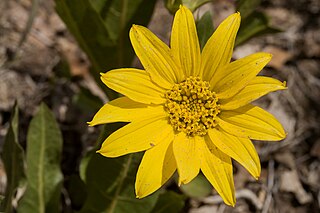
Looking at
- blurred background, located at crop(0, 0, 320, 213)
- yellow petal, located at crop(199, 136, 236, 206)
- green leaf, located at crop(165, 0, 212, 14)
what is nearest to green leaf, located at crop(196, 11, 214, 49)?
blurred background, located at crop(0, 0, 320, 213)

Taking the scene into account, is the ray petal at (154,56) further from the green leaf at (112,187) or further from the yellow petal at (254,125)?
the green leaf at (112,187)

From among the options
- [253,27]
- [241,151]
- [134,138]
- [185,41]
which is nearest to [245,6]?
[253,27]

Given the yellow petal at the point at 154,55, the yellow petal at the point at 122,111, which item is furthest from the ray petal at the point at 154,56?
the yellow petal at the point at 122,111

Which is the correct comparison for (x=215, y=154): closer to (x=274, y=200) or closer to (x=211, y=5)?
(x=274, y=200)

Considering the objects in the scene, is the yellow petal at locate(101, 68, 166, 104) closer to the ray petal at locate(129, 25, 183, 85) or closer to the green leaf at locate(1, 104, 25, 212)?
the ray petal at locate(129, 25, 183, 85)

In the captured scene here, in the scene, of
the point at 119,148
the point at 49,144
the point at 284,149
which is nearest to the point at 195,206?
the point at 284,149

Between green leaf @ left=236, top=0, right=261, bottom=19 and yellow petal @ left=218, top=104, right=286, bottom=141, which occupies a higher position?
green leaf @ left=236, top=0, right=261, bottom=19

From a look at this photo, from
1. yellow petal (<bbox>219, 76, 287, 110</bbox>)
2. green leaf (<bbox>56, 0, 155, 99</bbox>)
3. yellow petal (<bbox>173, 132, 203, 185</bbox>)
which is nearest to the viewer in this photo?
yellow petal (<bbox>173, 132, 203, 185</bbox>)

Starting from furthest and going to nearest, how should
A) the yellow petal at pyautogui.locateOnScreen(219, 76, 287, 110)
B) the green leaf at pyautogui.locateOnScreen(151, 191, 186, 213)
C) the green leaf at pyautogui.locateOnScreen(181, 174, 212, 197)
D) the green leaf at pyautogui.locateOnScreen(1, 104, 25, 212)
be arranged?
the green leaf at pyautogui.locateOnScreen(181, 174, 212, 197) → the green leaf at pyautogui.locateOnScreen(151, 191, 186, 213) → the green leaf at pyautogui.locateOnScreen(1, 104, 25, 212) → the yellow petal at pyautogui.locateOnScreen(219, 76, 287, 110)

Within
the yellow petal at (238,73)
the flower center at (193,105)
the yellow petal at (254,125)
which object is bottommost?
the yellow petal at (254,125)
